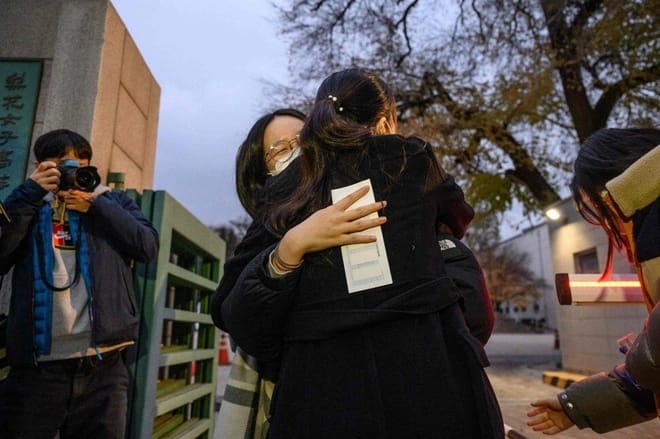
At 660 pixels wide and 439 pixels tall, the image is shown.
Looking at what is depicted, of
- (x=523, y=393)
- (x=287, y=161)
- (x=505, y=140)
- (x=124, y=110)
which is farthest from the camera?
(x=505, y=140)

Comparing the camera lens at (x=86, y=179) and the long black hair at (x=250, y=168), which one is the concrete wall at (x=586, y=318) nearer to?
the long black hair at (x=250, y=168)

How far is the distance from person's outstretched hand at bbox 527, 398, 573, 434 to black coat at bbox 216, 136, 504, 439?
65cm

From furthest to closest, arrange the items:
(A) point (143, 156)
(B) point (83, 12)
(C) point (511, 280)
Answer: (C) point (511, 280) < (A) point (143, 156) < (B) point (83, 12)

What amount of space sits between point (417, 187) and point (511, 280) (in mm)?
42997

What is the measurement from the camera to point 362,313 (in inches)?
38.6

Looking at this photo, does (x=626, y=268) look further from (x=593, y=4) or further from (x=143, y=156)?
(x=143, y=156)

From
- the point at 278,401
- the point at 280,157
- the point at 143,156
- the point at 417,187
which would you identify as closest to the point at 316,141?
the point at 417,187

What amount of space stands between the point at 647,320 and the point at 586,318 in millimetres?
9746

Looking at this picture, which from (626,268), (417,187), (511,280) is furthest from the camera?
(511,280)

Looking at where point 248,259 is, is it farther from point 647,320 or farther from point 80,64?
point 80,64

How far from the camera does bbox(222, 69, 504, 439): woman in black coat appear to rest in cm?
94

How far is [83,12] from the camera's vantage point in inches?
107

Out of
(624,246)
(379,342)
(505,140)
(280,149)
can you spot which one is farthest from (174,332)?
(505,140)

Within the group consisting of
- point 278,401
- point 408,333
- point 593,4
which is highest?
point 593,4
